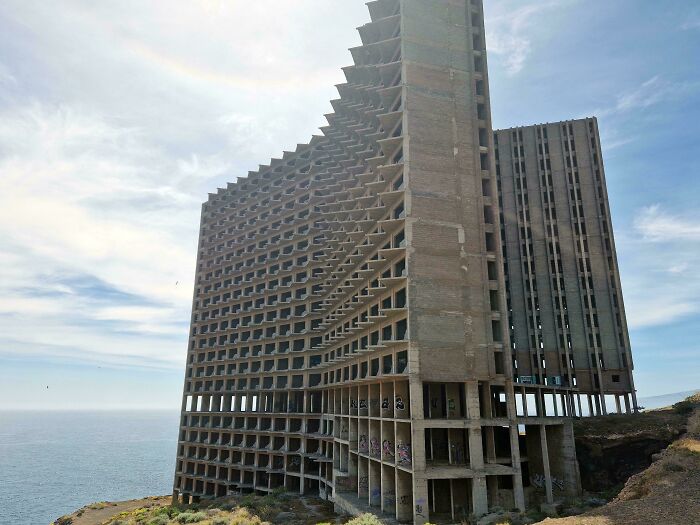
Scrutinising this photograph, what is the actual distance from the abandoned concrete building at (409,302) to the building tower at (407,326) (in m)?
0.21

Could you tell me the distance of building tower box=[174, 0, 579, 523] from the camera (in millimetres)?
34531

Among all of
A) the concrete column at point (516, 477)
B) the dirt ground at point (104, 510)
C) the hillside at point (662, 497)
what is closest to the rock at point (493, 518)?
the concrete column at point (516, 477)

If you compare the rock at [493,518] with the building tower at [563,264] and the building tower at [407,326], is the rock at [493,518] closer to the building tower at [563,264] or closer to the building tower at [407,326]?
the building tower at [407,326]

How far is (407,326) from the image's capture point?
115ft

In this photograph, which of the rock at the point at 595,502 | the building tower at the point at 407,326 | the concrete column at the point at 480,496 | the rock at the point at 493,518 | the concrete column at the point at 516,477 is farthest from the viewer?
the building tower at the point at 407,326

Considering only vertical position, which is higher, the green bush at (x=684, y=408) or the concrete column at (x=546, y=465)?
the green bush at (x=684, y=408)

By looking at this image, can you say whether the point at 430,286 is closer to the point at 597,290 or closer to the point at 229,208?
the point at 597,290

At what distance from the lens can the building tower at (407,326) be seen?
34531 mm

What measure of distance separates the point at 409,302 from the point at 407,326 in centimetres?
192

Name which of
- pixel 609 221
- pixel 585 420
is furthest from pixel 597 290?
pixel 585 420

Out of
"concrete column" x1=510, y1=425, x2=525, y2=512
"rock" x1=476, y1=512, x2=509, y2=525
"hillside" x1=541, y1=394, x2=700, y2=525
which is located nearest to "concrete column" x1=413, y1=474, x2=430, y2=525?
"rock" x1=476, y1=512, x2=509, y2=525

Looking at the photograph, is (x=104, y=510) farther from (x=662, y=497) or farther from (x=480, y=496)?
(x=662, y=497)

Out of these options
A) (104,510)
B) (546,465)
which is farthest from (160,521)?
(104,510)

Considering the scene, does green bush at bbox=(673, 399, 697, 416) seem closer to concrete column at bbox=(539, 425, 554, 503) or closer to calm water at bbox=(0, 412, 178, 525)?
concrete column at bbox=(539, 425, 554, 503)
